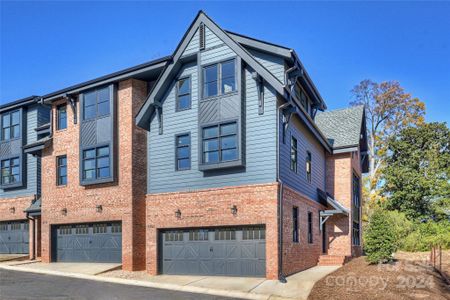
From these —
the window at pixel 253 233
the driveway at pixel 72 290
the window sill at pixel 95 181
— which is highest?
the window sill at pixel 95 181

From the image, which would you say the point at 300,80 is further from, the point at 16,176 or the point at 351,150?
the point at 16,176

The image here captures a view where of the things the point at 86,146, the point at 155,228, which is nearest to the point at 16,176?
the point at 86,146

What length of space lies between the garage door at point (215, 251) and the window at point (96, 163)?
4.46m

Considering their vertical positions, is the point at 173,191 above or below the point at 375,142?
below

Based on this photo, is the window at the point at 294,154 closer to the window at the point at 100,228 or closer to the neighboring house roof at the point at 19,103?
the window at the point at 100,228

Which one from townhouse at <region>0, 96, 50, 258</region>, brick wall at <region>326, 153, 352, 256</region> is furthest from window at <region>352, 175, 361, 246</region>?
townhouse at <region>0, 96, 50, 258</region>

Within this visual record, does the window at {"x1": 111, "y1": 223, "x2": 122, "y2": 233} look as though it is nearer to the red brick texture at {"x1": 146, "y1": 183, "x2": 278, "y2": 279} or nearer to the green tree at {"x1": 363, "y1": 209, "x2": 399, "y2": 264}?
the red brick texture at {"x1": 146, "y1": 183, "x2": 278, "y2": 279}

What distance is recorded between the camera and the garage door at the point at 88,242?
22672mm

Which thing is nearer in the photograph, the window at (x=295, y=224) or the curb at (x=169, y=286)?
the curb at (x=169, y=286)

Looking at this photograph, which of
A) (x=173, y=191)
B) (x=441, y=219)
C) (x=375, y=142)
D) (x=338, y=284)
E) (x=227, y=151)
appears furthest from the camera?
(x=375, y=142)

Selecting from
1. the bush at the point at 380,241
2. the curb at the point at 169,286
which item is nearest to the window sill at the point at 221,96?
the curb at the point at 169,286

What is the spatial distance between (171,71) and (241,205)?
6802mm

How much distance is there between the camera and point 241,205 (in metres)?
18.8

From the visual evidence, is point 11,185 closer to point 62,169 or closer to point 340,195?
point 62,169
